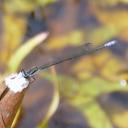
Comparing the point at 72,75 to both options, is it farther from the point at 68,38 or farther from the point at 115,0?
the point at 115,0

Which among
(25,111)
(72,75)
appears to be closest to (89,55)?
(72,75)

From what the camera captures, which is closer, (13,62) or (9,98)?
(9,98)

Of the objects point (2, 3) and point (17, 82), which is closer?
point (17, 82)

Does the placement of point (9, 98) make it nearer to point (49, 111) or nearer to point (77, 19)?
point (49, 111)

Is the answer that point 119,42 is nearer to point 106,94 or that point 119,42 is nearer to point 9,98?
point 106,94

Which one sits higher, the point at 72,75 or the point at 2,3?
the point at 2,3

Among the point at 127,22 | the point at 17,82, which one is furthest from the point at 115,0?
the point at 17,82

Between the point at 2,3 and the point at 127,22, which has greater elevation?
the point at 2,3
